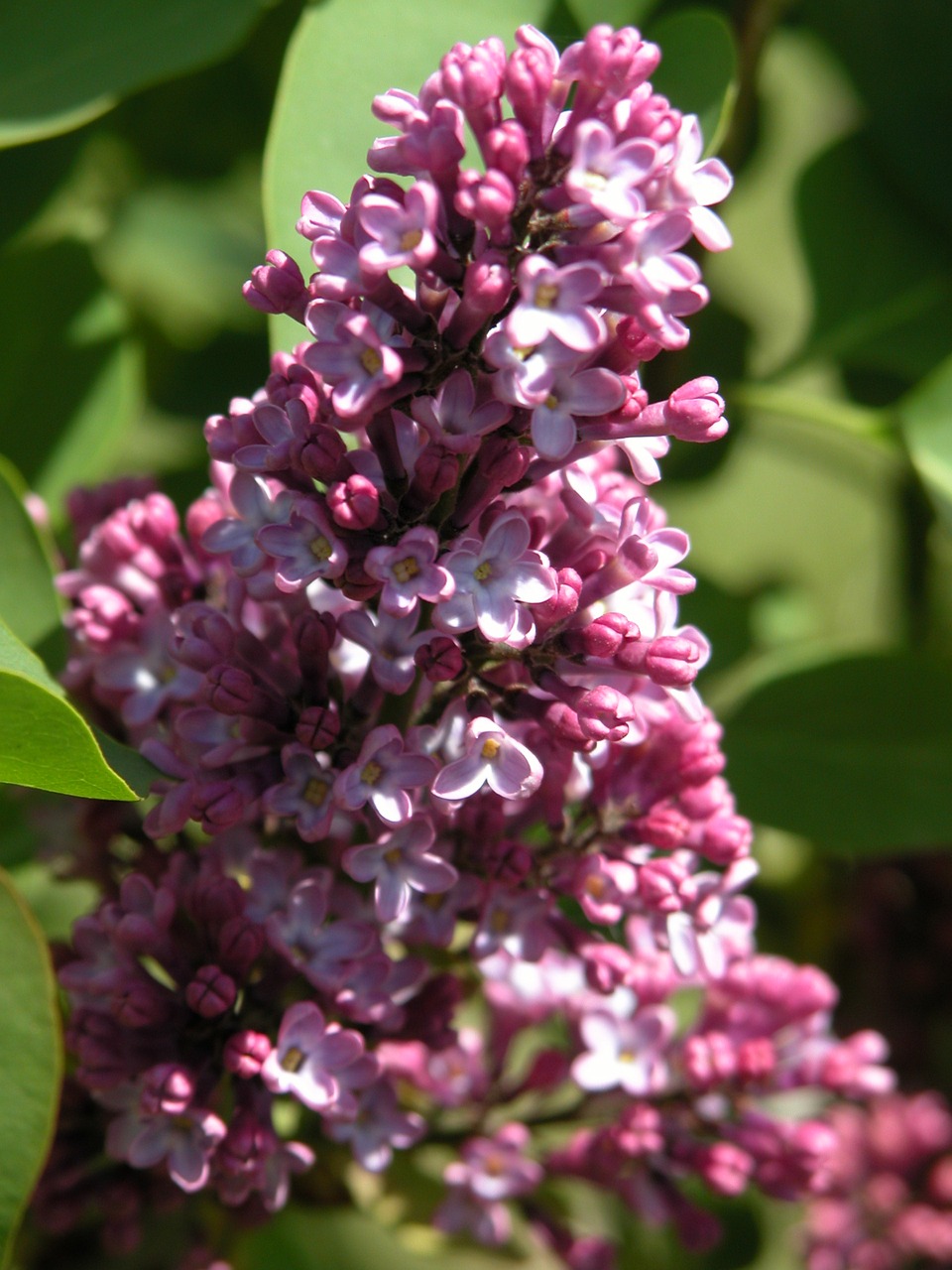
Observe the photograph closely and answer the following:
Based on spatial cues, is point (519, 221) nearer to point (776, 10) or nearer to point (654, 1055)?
point (654, 1055)

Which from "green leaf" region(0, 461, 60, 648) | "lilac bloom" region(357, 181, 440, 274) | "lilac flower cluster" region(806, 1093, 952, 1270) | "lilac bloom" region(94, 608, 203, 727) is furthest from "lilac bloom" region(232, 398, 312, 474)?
"lilac flower cluster" region(806, 1093, 952, 1270)

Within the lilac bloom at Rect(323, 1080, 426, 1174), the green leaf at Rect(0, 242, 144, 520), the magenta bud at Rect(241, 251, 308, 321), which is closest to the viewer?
the magenta bud at Rect(241, 251, 308, 321)

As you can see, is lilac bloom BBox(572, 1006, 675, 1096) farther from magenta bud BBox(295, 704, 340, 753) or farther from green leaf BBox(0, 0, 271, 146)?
A: green leaf BBox(0, 0, 271, 146)

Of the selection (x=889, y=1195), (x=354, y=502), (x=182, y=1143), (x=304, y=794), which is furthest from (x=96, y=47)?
(x=889, y=1195)

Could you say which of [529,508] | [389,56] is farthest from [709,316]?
[529,508]

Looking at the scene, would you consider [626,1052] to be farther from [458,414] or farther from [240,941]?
[458,414]

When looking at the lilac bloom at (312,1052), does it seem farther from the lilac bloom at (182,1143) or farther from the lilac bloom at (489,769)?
the lilac bloom at (489,769)

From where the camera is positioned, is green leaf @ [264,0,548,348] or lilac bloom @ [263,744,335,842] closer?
lilac bloom @ [263,744,335,842]
